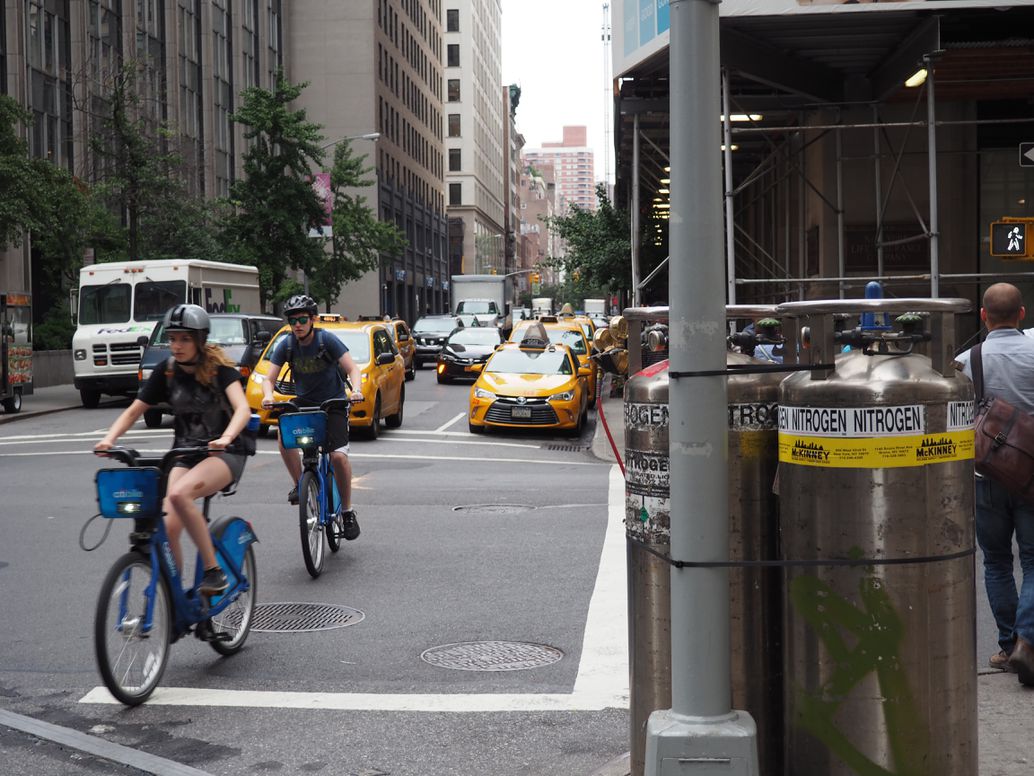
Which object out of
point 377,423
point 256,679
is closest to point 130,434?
point 377,423

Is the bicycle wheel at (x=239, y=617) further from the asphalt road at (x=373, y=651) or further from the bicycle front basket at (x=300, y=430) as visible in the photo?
the bicycle front basket at (x=300, y=430)

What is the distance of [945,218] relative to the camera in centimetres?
2097

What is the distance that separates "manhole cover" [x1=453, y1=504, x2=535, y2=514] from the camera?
1230cm

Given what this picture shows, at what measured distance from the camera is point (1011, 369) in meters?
6.16

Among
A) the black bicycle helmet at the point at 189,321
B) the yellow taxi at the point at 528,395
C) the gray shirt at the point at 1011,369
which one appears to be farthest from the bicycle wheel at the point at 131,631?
the yellow taxi at the point at 528,395

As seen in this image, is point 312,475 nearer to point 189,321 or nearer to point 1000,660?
point 189,321

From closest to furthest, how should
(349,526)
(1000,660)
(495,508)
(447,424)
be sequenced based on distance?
1. (1000,660)
2. (349,526)
3. (495,508)
4. (447,424)

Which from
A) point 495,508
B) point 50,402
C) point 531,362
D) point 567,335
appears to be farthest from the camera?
point 567,335

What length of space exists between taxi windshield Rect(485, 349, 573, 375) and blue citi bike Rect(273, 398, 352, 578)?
40.2ft

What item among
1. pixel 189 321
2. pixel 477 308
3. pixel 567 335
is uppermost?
pixel 477 308

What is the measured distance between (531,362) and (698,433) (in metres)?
18.2

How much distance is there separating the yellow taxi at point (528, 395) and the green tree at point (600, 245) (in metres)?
22.5

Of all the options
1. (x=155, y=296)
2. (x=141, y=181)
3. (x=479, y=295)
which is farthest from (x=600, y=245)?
(x=155, y=296)

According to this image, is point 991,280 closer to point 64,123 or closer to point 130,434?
point 130,434
